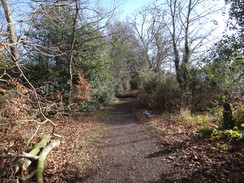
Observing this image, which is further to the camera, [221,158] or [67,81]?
[67,81]

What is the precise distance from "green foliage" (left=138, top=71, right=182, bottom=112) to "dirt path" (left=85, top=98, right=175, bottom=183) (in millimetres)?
4004

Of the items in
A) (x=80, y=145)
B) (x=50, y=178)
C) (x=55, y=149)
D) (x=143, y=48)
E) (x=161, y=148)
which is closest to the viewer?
(x=50, y=178)

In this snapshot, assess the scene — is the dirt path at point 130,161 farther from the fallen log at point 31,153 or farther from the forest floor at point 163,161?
the fallen log at point 31,153

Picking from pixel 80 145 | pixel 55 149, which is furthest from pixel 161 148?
pixel 55 149

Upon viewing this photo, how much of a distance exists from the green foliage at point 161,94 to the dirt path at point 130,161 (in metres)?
4.00

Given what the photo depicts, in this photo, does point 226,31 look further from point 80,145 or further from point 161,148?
point 80,145

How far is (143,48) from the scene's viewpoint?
22469mm

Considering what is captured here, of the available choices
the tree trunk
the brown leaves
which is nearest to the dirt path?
the brown leaves

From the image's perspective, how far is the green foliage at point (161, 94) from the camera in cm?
859

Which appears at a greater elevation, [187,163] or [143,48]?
[143,48]

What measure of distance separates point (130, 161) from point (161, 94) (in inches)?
254

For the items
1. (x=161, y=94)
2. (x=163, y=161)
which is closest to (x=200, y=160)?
(x=163, y=161)

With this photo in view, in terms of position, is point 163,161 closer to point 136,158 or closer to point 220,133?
point 136,158

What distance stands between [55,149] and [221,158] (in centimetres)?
513
